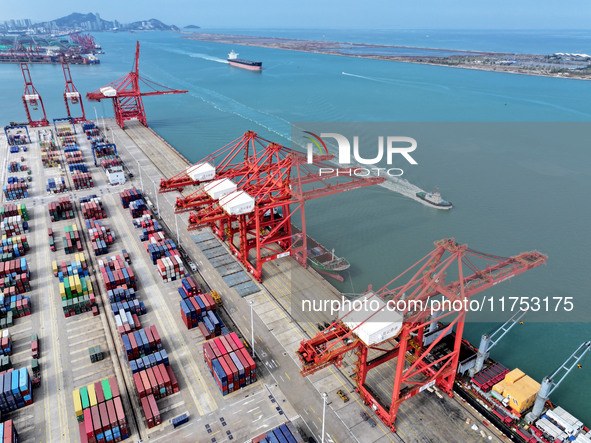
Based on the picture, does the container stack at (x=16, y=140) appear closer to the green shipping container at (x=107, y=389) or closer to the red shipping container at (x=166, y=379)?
the green shipping container at (x=107, y=389)

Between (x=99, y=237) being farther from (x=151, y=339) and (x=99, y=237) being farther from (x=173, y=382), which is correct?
(x=173, y=382)

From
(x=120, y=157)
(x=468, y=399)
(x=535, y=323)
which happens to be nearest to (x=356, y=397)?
(x=468, y=399)

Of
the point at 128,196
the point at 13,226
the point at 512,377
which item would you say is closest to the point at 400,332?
the point at 512,377

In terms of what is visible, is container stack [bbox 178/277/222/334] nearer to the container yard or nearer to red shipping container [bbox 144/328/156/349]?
the container yard

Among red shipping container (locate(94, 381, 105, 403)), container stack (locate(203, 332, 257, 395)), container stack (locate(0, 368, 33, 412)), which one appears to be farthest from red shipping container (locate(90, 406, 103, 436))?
container stack (locate(203, 332, 257, 395))

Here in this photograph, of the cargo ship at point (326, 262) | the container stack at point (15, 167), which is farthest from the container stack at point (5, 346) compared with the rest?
the container stack at point (15, 167)

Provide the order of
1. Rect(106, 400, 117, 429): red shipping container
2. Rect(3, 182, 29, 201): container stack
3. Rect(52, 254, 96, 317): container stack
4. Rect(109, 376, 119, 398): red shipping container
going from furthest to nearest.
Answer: Rect(3, 182, 29, 201): container stack < Rect(52, 254, 96, 317): container stack < Rect(109, 376, 119, 398): red shipping container < Rect(106, 400, 117, 429): red shipping container
